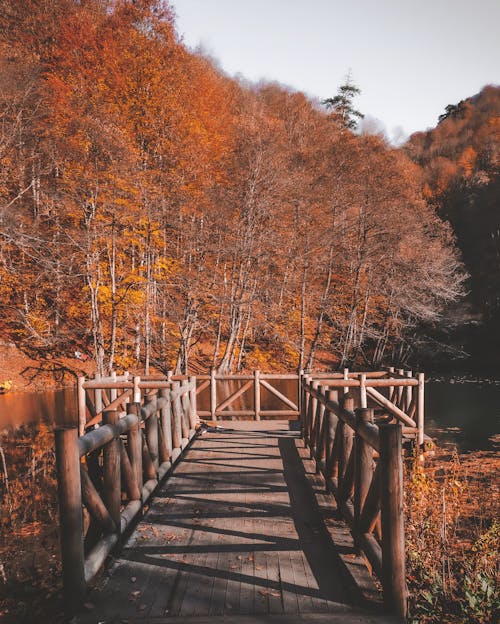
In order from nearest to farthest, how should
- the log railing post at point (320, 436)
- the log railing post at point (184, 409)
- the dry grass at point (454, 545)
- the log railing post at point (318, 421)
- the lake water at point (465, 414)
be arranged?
the dry grass at point (454, 545), the log railing post at point (320, 436), the log railing post at point (318, 421), the log railing post at point (184, 409), the lake water at point (465, 414)

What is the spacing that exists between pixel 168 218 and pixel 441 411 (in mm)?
14140

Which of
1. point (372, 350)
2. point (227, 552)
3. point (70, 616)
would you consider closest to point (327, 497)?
point (227, 552)

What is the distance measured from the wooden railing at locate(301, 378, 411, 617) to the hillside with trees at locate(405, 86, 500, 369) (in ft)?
87.7

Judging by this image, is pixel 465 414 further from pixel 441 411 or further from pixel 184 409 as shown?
pixel 184 409

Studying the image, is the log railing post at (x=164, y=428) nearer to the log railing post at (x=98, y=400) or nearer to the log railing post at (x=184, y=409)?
the log railing post at (x=184, y=409)

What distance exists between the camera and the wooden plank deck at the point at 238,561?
2.97 m

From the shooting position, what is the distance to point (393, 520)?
2963 millimetres

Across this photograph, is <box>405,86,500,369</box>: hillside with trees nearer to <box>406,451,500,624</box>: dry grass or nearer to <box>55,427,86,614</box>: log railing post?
<box>406,451,500,624</box>: dry grass

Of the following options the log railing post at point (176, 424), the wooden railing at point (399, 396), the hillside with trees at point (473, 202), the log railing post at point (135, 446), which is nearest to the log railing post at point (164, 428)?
the log railing post at point (176, 424)

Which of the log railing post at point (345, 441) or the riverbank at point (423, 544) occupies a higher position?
the log railing post at point (345, 441)

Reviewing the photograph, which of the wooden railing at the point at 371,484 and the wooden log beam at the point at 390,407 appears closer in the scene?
the wooden railing at the point at 371,484

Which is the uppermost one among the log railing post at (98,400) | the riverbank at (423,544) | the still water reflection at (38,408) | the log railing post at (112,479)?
the log railing post at (112,479)

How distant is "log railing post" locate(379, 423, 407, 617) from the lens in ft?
9.70

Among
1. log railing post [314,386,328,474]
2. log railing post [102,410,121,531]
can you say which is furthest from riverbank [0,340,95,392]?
log railing post [102,410,121,531]
